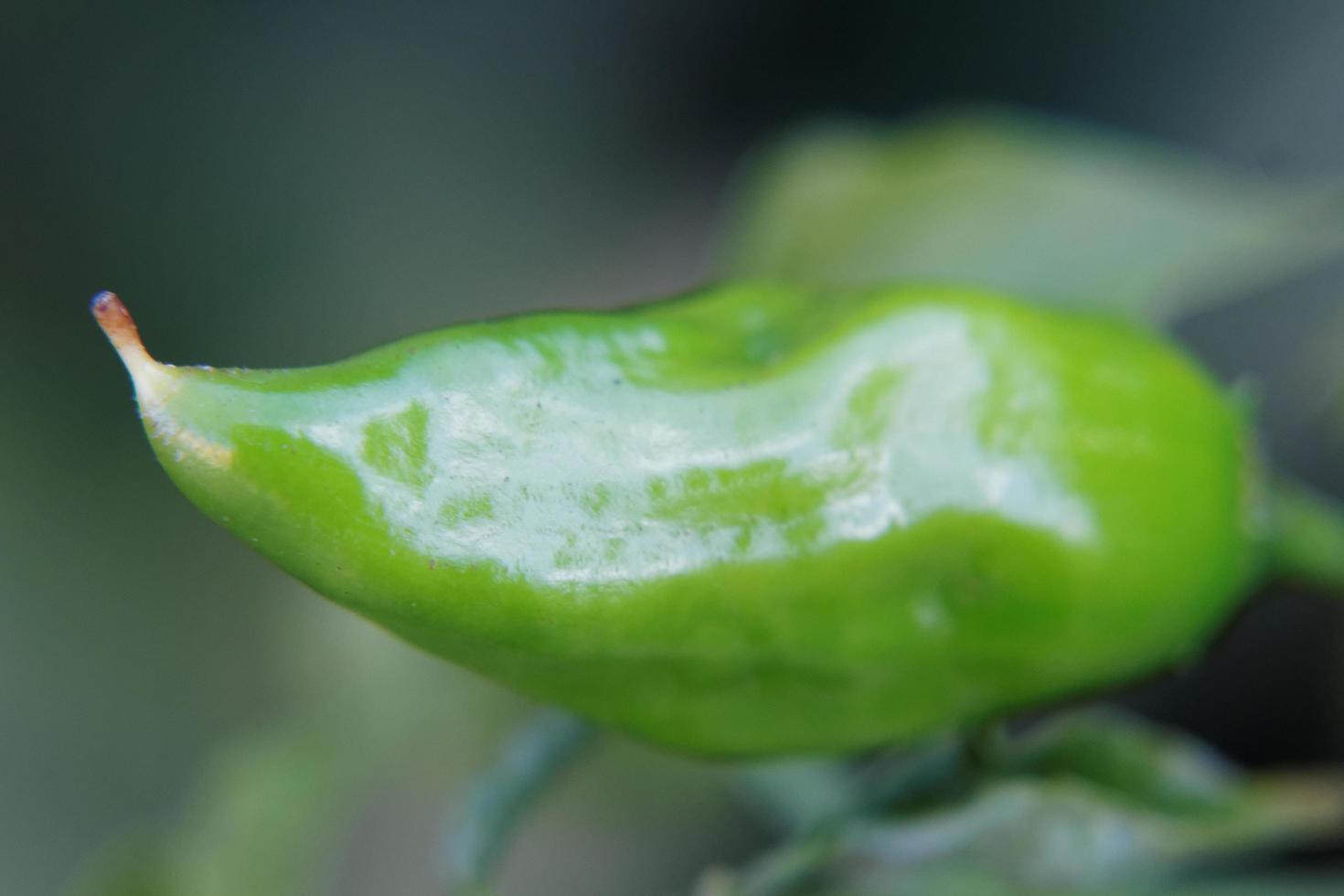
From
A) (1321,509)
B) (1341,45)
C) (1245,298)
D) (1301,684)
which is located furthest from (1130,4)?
(1321,509)

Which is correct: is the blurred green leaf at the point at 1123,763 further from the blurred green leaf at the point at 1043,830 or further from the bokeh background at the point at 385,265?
the bokeh background at the point at 385,265

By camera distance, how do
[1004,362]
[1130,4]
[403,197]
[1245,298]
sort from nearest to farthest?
[1004,362] → [1245,298] → [1130,4] → [403,197]

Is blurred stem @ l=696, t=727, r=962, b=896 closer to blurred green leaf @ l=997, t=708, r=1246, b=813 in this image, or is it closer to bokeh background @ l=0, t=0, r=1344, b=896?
blurred green leaf @ l=997, t=708, r=1246, b=813

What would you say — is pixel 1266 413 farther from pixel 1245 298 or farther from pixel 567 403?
pixel 567 403

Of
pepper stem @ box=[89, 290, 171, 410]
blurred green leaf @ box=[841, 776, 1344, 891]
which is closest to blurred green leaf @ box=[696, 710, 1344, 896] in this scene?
blurred green leaf @ box=[841, 776, 1344, 891]

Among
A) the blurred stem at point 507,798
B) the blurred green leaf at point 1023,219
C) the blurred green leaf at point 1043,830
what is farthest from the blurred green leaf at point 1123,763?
the blurred green leaf at point 1023,219

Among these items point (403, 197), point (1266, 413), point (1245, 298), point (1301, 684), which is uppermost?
point (403, 197)

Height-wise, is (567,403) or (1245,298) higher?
(1245,298)
